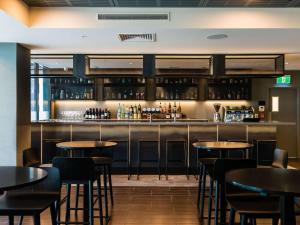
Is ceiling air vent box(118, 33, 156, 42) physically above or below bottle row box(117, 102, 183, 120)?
above

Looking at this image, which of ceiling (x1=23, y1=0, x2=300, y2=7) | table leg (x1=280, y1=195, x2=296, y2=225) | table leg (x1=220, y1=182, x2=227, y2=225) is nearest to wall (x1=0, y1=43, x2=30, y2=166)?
ceiling (x1=23, y1=0, x2=300, y2=7)

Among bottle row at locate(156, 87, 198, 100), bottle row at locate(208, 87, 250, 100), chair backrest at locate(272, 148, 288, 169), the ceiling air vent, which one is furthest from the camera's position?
bottle row at locate(156, 87, 198, 100)

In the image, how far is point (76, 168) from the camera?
3.41 m

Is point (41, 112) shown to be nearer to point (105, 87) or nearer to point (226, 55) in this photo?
point (105, 87)

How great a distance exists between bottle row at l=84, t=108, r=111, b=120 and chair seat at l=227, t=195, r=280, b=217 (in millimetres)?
7544

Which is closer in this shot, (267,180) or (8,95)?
(267,180)

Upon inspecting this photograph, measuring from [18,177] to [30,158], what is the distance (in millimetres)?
1526

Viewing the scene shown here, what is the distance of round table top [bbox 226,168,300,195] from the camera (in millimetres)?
2134

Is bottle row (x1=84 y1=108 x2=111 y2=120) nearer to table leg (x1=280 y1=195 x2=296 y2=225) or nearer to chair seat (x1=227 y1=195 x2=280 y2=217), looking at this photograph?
chair seat (x1=227 y1=195 x2=280 y2=217)

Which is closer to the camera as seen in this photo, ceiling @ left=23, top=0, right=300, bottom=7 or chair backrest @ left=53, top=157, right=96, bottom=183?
chair backrest @ left=53, top=157, right=96, bottom=183

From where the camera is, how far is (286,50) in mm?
6613

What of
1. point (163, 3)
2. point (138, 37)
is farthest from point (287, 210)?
point (138, 37)

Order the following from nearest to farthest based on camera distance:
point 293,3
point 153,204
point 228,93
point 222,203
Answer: point 222,203
point 293,3
point 153,204
point 228,93

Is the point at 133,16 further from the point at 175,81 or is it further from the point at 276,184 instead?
the point at 175,81
